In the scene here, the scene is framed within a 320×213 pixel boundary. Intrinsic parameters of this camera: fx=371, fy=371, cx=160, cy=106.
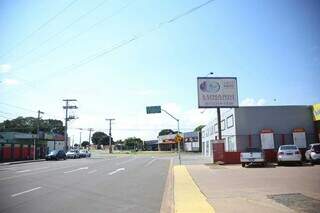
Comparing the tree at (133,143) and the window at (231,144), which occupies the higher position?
the tree at (133,143)

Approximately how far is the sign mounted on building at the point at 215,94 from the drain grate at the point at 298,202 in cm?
2795

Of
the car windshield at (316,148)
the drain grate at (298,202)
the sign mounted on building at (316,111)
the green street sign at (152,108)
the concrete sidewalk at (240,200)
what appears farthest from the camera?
the green street sign at (152,108)

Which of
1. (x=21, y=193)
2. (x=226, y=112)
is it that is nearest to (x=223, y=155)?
(x=226, y=112)

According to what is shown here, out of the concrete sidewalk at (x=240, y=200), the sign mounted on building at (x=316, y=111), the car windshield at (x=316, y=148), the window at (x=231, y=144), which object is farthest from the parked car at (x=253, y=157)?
the concrete sidewalk at (x=240, y=200)

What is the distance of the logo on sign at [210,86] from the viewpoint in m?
40.5

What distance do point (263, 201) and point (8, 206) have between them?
7.91 meters

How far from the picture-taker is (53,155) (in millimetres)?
56500

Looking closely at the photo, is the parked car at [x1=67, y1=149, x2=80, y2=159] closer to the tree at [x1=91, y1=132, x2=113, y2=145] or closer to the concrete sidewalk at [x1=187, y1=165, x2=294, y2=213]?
the concrete sidewalk at [x1=187, y1=165, x2=294, y2=213]

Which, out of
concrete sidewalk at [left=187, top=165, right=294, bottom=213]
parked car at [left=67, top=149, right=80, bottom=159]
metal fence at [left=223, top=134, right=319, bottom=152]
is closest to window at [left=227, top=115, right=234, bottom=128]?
metal fence at [left=223, top=134, right=319, bottom=152]

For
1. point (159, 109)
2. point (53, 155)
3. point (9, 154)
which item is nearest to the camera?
point (159, 109)

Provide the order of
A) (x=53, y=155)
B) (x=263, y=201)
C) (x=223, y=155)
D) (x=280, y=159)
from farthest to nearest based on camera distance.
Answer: (x=53, y=155) < (x=223, y=155) < (x=280, y=159) < (x=263, y=201)

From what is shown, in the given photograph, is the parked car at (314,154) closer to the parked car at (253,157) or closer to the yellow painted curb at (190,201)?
the parked car at (253,157)

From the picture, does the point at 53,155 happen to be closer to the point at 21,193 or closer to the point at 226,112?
the point at 226,112

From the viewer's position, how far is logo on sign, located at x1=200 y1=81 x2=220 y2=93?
4050cm
